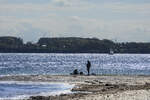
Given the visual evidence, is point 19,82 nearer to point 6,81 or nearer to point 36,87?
point 6,81

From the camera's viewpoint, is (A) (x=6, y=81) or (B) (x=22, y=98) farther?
(A) (x=6, y=81)

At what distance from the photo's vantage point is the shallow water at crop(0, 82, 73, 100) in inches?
1637

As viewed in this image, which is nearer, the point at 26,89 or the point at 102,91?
the point at 102,91

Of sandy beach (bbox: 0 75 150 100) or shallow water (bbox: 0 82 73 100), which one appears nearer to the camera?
sandy beach (bbox: 0 75 150 100)

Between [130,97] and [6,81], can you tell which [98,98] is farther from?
[6,81]

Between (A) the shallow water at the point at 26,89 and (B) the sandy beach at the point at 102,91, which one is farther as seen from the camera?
(A) the shallow water at the point at 26,89

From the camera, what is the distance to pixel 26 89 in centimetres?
4653

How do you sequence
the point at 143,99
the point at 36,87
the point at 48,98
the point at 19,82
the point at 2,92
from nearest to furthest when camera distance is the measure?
the point at 143,99, the point at 48,98, the point at 2,92, the point at 36,87, the point at 19,82

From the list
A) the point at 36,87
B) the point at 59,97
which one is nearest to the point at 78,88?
the point at 36,87

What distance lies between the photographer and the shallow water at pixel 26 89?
136 feet

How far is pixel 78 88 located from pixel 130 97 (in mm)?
12136

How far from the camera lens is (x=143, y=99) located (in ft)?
104

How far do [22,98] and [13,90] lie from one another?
7.63 metres

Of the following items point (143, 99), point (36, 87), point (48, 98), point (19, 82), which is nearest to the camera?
point (143, 99)
